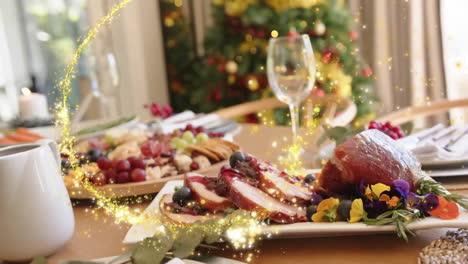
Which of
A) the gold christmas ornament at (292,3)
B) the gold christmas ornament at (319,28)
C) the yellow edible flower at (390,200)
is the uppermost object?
the gold christmas ornament at (292,3)

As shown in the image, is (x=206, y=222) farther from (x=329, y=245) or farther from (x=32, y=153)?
(x=32, y=153)

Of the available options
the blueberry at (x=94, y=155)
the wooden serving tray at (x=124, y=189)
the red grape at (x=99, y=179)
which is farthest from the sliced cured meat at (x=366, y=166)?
the blueberry at (x=94, y=155)

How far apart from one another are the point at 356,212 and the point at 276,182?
0.57 ft

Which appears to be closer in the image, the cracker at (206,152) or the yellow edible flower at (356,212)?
the yellow edible flower at (356,212)

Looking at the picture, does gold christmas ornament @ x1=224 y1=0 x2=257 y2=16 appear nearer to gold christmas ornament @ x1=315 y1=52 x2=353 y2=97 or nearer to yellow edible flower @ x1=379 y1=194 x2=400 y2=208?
gold christmas ornament @ x1=315 y1=52 x2=353 y2=97

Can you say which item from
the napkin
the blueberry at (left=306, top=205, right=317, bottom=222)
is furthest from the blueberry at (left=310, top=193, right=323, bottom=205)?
the napkin

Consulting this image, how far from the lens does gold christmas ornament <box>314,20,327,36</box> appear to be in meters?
3.49

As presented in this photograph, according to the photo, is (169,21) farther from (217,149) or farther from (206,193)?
(206,193)

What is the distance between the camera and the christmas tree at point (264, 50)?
11.6 feet

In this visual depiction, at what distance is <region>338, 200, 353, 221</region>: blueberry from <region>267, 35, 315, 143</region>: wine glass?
544 millimetres

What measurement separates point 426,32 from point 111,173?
2953 millimetres

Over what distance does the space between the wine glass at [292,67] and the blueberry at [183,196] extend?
49 centimetres

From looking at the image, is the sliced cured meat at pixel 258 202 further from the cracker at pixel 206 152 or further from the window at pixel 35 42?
the window at pixel 35 42

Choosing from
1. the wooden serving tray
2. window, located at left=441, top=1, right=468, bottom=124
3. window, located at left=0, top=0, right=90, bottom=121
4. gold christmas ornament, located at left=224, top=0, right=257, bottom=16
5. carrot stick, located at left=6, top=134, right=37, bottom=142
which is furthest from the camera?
window, located at left=0, top=0, right=90, bottom=121
